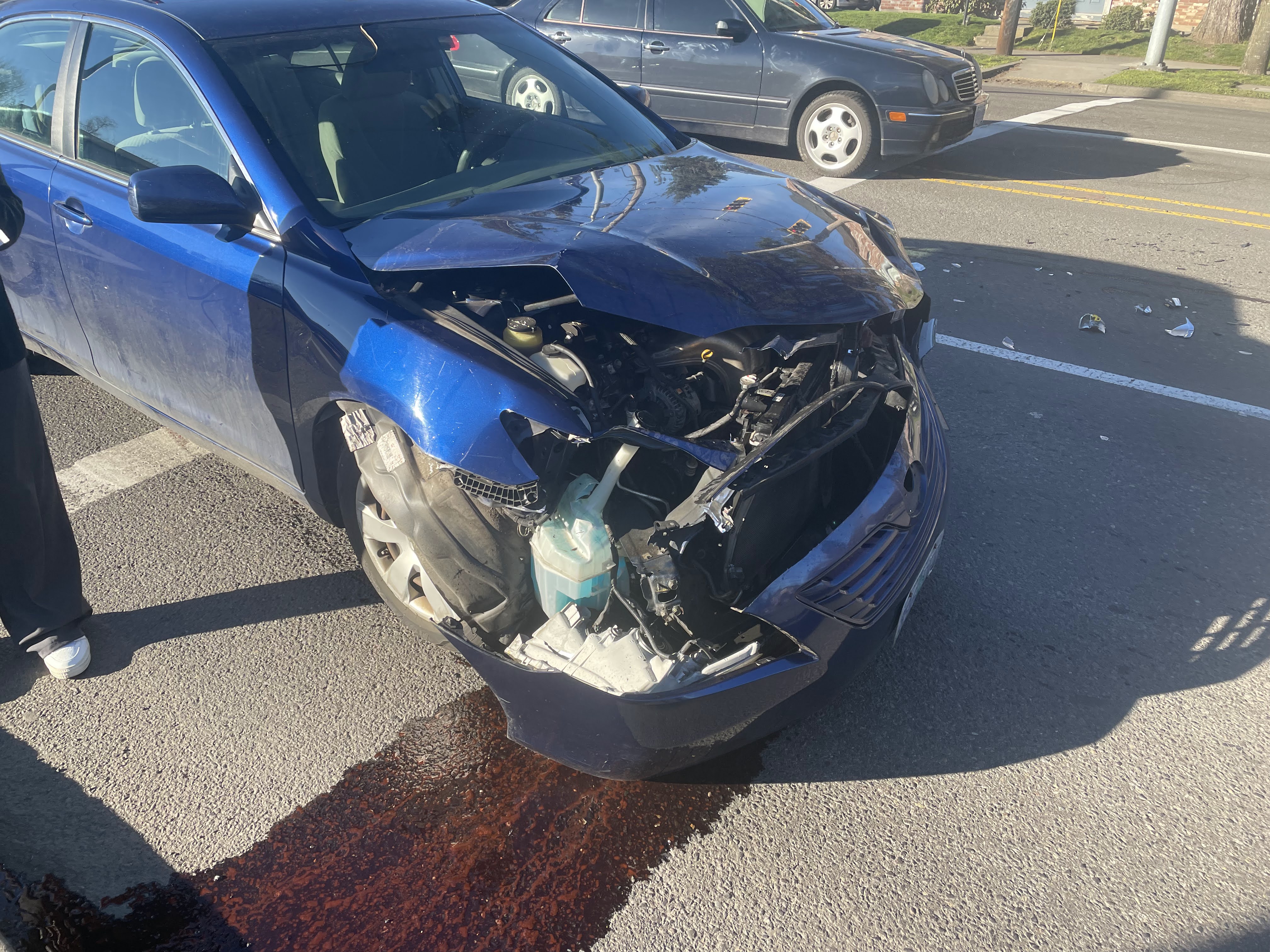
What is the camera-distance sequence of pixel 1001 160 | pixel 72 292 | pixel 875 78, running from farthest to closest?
pixel 1001 160 < pixel 875 78 < pixel 72 292

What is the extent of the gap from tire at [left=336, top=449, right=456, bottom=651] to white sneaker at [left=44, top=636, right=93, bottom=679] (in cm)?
88

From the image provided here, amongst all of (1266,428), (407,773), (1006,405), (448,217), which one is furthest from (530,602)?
(1266,428)

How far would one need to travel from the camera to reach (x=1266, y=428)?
14.5ft

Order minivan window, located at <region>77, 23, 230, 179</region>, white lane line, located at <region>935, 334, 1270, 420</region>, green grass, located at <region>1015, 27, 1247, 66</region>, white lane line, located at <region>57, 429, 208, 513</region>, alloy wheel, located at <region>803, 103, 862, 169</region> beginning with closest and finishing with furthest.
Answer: minivan window, located at <region>77, 23, 230, 179</region> → white lane line, located at <region>57, 429, 208, 513</region> → white lane line, located at <region>935, 334, 1270, 420</region> → alloy wheel, located at <region>803, 103, 862, 169</region> → green grass, located at <region>1015, 27, 1247, 66</region>

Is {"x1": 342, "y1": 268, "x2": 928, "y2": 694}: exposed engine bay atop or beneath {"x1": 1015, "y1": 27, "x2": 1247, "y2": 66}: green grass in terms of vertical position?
beneath

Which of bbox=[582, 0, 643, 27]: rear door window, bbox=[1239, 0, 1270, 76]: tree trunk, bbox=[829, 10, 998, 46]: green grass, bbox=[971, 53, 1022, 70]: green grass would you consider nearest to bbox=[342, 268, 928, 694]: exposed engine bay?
bbox=[582, 0, 643, 27]: rear door window

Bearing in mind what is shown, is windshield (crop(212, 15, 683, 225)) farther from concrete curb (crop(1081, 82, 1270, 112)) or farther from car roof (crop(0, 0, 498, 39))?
concrete curb (crop(1081, 82, 1270, 112))

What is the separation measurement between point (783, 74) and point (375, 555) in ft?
23.8

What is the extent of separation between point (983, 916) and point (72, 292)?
Result: 3626 millimetres

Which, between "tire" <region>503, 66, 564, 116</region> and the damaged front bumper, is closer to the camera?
the damaged front bumper

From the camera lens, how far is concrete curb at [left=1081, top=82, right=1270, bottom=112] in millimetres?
12930

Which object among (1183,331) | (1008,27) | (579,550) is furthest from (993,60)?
(579,550)

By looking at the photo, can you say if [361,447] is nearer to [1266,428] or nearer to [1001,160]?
[1266,428]

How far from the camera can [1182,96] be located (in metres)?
13.7
